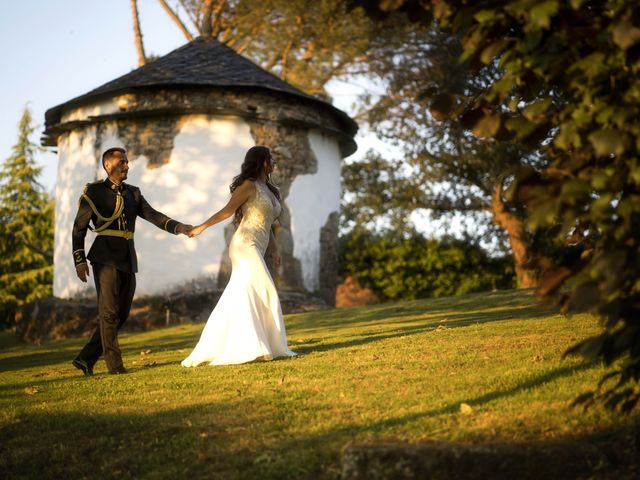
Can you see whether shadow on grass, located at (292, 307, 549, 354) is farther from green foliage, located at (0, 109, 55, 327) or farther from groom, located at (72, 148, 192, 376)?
green foliage, located at (0, 109, 55, 327)

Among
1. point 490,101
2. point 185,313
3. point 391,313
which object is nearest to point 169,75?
point 185,313

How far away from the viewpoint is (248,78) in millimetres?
18625

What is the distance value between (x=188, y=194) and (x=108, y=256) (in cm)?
1015

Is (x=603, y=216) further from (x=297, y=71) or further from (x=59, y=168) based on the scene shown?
(x=297, y=71)

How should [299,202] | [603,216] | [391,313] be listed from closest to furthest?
1. [603,216]
2. [391,313]
3. [299,202]

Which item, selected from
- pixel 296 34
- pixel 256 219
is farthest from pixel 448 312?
pixel 296 34

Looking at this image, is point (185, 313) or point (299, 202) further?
point (299, 202)

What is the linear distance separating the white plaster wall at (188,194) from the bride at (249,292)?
9270 millimetres

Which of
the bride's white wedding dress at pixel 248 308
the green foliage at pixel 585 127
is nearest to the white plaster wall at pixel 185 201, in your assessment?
the bride's white wedding dress at pixel 248 308

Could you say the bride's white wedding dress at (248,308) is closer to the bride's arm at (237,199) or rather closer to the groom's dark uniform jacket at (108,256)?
the bride's arm at (237,199)

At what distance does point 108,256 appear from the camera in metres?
8.17

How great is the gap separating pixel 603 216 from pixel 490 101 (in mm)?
942

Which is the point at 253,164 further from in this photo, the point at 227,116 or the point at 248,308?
the point at 227,116

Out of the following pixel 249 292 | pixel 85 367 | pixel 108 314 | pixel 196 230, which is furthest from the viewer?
pixel 196 230
